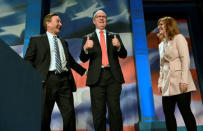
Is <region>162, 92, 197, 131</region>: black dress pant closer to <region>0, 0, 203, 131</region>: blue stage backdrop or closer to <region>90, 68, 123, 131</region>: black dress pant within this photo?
<region>90, 68, 123, 131</region>: black dress pant

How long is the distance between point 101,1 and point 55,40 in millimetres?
2258

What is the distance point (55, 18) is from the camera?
2.64 meters

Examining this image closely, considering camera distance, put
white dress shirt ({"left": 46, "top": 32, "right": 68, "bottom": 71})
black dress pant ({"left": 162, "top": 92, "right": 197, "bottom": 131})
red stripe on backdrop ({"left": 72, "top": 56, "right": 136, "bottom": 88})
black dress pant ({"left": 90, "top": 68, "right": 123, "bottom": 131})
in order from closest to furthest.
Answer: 1. black dress pant ({"left": 162, "top": 92, "right": 197, "bottom": 131})
2. black dress pant ({"left": 90, "top": 68, "right": 123, "bottom": 131})
3. white dress shirt ({"left": 46, "top": 32, "right": 68, "bottom": 71})
4. red stripe on backdrop ({"left": 72, "top": 56, "right": 136, "bottom": 88})

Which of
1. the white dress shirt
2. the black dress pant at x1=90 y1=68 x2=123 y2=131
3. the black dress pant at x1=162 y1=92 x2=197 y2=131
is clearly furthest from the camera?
the white dress shirt

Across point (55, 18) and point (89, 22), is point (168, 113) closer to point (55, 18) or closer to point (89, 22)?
point (55, 18)

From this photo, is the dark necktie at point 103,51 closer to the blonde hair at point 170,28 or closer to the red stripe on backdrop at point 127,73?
the blonde hair at point 170,28

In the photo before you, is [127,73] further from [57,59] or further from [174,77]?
[57,59]

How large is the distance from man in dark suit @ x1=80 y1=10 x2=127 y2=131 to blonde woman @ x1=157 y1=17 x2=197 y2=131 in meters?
0.48

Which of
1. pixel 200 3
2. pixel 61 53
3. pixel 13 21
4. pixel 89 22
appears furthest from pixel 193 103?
pixel 13 21

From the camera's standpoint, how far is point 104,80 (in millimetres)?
2373

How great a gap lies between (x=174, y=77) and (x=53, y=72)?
1.28m

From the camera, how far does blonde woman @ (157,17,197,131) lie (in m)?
2.24

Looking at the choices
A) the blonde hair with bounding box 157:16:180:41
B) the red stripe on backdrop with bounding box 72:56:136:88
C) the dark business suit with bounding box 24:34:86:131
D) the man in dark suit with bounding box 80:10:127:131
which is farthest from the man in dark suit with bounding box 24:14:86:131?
the red stripe on backdrop with bounding box 72:56:136:88

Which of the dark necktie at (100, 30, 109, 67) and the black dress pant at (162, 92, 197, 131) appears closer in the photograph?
the black dress pant at (162, 92, 197, 131)
